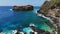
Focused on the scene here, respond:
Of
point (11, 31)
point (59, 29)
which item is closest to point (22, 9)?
point (11, 31)

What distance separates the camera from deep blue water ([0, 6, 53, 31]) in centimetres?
407

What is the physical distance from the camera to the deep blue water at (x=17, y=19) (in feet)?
13.3

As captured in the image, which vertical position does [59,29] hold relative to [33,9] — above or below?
below

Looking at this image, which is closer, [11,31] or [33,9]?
[11,31]

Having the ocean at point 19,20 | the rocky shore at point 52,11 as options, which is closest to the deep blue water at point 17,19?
the ocean at point 19,20

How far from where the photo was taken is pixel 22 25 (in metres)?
4.11

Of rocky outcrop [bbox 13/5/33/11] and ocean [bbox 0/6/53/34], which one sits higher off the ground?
rocky outcrop [bbox 13/5/33/11]

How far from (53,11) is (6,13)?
146 cm

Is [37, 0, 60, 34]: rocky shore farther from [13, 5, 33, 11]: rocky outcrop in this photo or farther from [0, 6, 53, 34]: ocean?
[13, 5, 33, 11]: rocky outcrop

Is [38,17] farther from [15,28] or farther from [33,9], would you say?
[15,28]

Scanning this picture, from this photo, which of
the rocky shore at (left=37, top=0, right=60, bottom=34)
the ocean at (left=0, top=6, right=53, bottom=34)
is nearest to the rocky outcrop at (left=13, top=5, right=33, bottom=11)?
the ocean at (left=0, top=6, right=53, bottom=34)

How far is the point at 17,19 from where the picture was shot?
417cm

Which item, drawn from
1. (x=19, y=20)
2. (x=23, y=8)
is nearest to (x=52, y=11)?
(x=23, y=8)

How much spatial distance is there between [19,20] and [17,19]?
7 centimetres
